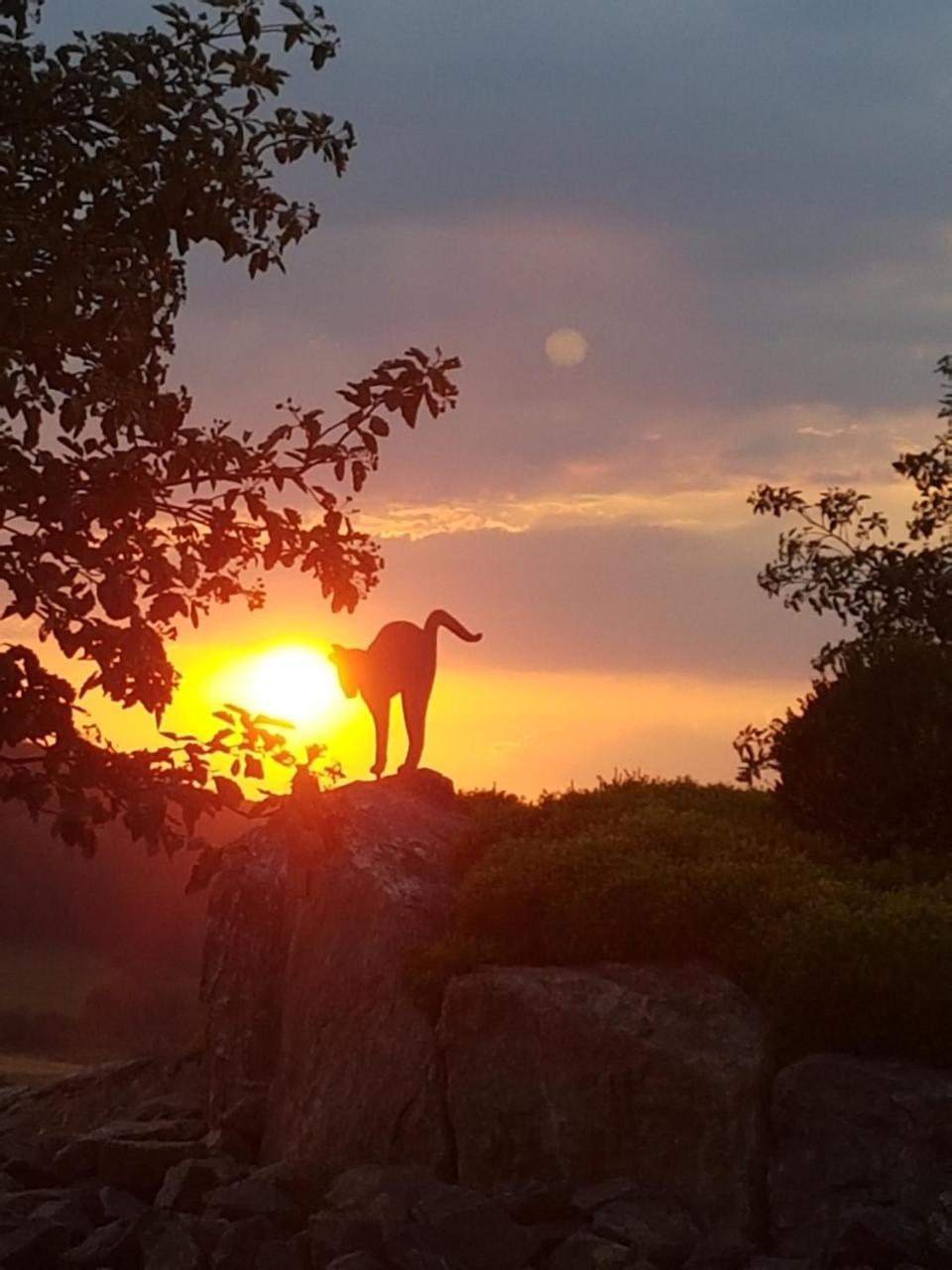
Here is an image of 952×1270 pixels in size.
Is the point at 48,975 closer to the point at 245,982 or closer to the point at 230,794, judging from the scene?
the point at 245,982

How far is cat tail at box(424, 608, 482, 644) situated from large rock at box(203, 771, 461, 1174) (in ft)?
6.44

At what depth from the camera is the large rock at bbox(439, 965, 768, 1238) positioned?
41.6 ft

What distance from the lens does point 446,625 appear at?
1858 centimetres

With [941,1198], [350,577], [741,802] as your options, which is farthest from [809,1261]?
[741,802]

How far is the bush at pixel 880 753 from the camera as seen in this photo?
1706cm

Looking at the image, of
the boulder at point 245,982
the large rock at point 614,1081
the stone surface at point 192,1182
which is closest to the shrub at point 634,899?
the large rock at point 614,1081

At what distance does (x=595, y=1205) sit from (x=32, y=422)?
7.63 meters

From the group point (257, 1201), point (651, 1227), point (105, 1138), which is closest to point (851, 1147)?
point (651, 1227)

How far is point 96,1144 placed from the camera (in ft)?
49.6

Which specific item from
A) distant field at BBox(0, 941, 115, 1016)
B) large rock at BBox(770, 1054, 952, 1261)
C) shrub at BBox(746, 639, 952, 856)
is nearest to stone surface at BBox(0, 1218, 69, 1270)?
large rock at BBox(770, 1054, 952, 1261)

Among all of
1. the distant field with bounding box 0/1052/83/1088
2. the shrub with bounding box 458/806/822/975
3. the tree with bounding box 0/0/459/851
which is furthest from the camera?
the distant field with bounding box 0/1052/83/1088

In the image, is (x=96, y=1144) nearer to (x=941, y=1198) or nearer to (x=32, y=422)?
(x=941, y=1198)

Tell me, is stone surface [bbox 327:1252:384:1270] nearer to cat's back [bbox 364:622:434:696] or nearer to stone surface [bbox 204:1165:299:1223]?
stone surface [bbox 204:1165:299:1223]

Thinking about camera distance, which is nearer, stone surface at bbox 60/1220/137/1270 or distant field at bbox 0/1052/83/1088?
stone surface at bbox 60/1220/137/1270
